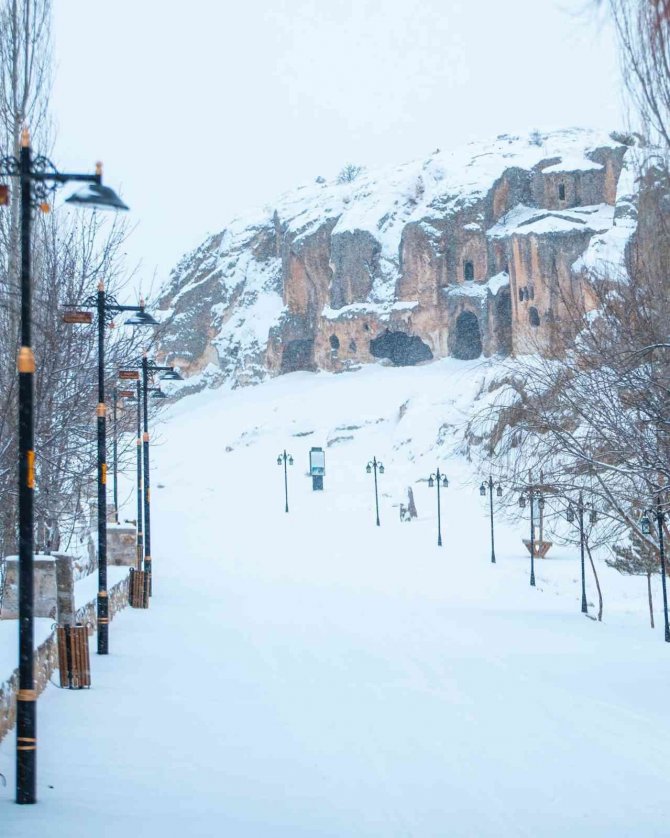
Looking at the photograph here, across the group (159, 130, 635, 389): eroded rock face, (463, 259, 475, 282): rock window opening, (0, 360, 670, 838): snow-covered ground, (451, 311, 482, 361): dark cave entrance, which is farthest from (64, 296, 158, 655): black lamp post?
(463, 259, 475, 282): rock window opening

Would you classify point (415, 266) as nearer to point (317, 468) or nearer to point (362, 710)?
point (317, 468)

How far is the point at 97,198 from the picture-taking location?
6801mm

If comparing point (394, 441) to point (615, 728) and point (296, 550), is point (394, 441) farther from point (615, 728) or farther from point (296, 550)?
point (615, 728)

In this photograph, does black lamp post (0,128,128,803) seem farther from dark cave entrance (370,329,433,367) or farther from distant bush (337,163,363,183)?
distant bush (337,163,363,183)

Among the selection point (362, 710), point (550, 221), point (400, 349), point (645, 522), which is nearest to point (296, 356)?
A: point (400, 349)

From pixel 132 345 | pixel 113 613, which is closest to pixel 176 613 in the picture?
pixel 113 613

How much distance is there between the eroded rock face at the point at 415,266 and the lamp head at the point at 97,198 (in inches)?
2471

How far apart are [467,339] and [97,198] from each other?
78605 mm

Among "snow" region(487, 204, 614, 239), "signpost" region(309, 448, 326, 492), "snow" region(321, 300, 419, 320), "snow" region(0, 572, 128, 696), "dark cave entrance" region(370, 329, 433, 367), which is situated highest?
"snow" region(487, 204, 614, 239)

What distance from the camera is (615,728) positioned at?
10484mm

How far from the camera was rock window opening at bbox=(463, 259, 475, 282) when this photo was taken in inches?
3317

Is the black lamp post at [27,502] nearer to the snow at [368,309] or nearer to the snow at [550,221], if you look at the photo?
the snow at [550,221]

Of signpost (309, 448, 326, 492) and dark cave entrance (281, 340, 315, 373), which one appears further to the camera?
dark cave entrance (281, 340, 315, 373)

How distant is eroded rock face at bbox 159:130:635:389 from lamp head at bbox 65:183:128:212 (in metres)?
62.8
